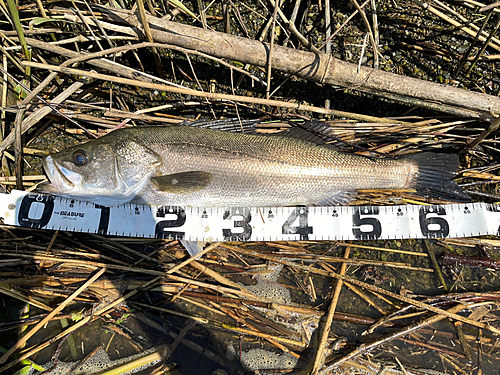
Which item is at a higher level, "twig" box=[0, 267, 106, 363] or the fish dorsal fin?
the fish dorsal fin

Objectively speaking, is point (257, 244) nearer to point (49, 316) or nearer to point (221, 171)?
point (221, 171)

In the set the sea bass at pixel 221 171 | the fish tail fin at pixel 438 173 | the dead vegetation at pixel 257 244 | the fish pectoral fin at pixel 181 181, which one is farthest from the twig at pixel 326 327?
the fish pectoral fin at pixel 181 181

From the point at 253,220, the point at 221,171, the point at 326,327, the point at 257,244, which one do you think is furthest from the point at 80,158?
the point at 326,327

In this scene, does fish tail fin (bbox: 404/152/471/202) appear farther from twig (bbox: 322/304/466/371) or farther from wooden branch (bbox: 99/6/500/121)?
twig (bbox: 322/304/466/371)

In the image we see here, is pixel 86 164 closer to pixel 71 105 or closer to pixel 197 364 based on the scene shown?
pixel 71 105

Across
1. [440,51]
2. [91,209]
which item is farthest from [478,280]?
[91,209]

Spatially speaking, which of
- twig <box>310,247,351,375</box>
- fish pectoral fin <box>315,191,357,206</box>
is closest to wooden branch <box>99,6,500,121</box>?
fish pectoral fin <box>315,191,357,206</box>
